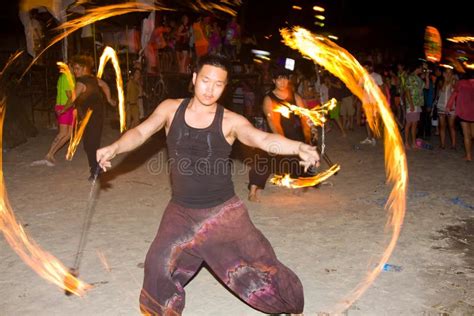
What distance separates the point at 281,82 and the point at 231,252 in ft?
11.6

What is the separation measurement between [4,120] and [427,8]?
23173 mm

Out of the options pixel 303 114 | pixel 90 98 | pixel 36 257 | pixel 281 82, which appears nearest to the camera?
pixel 36 257

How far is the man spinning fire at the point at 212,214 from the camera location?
3201 millimetres

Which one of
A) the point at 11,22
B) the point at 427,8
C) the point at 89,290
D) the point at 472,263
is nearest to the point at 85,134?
the point at 89,290

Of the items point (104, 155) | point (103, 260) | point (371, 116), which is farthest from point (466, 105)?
point (104, 155)

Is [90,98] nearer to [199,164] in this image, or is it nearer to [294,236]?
[294,236]

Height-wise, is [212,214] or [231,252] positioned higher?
[212,214]

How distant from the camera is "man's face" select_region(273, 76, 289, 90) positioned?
631 centimetres

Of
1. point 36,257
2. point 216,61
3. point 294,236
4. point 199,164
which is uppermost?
point 216,61

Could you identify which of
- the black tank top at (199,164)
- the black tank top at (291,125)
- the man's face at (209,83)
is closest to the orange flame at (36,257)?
the black tank top at (199,164)

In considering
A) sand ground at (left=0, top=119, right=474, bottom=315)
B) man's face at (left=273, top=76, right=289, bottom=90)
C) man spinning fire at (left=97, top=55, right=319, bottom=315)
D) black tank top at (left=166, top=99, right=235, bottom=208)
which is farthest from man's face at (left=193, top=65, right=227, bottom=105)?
man's face at (left=273, top=76, right=289, bottom=90)

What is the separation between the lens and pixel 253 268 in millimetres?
3236

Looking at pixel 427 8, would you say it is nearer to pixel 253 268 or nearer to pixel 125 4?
pixel 125 4

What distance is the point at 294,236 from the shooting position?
5594mm
